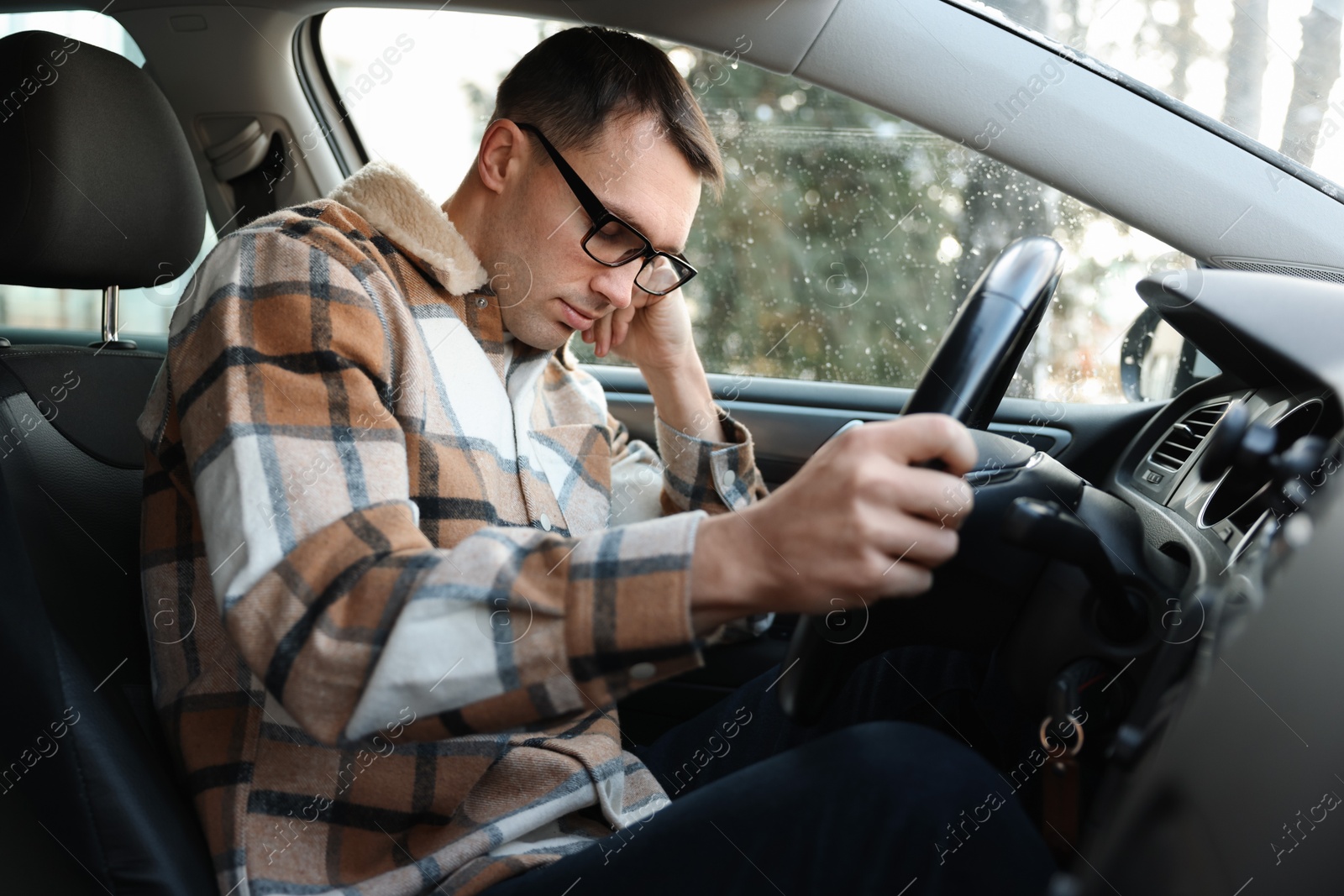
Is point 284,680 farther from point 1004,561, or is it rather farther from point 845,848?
point 1004,561

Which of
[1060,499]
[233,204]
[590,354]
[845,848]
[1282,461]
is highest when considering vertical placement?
[1282,461]

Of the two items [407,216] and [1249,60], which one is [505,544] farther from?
[1249,60]

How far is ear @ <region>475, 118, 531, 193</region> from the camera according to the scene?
119cm

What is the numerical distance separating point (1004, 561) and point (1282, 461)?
209 millimetres

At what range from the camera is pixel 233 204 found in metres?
1.89

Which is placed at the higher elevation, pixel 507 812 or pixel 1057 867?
pixel 1057 867

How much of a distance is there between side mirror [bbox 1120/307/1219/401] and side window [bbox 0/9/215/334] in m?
1.36

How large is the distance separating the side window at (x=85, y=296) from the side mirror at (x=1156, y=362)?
1.36 metres

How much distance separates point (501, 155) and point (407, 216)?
0.17 m

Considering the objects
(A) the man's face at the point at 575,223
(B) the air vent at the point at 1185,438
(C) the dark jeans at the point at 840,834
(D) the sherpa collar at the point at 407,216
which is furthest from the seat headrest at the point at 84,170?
(B) the air vent at the point at 1185,438

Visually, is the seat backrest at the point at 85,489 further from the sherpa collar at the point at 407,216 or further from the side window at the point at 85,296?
the sherpa collar at the point at 407,216

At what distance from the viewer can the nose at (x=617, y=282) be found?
1.18 m

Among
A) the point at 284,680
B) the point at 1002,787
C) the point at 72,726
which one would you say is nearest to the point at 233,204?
the point at 72,726

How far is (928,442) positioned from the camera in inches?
25.1
